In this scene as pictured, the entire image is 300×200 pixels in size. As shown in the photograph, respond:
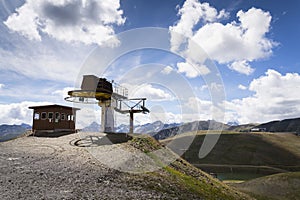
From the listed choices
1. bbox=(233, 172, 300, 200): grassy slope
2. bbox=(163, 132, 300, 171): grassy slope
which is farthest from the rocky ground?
bbox=(163, 132, 300, 171): grassy slope

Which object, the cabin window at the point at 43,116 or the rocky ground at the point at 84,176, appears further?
the cabin window at the point at 43,116

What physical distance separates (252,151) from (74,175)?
118 m

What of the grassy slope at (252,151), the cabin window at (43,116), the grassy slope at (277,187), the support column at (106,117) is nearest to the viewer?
the grassy slope at (277,187)

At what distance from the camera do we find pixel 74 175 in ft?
49.6

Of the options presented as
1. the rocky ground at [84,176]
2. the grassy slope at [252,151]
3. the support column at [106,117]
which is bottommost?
the grassy slope at [252,151]

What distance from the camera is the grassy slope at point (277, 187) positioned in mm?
29328

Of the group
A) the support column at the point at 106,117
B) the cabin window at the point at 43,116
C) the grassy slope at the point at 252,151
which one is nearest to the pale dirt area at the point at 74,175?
the support column at the point at 106,117

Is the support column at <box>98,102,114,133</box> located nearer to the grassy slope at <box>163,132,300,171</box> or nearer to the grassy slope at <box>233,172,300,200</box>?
the grassy slope at <box>233,172,300,200</box>

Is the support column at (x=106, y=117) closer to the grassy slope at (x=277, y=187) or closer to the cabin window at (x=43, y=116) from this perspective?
the cabin window at (x=43, y=116)

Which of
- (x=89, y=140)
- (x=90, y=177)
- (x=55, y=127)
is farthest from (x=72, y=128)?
(x=90, y=177)

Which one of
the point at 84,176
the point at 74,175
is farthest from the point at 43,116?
the point at 84,176

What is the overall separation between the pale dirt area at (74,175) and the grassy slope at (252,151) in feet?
309

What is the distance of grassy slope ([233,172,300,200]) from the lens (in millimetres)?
29328

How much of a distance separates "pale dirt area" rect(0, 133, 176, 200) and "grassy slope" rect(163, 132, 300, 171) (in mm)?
94046
